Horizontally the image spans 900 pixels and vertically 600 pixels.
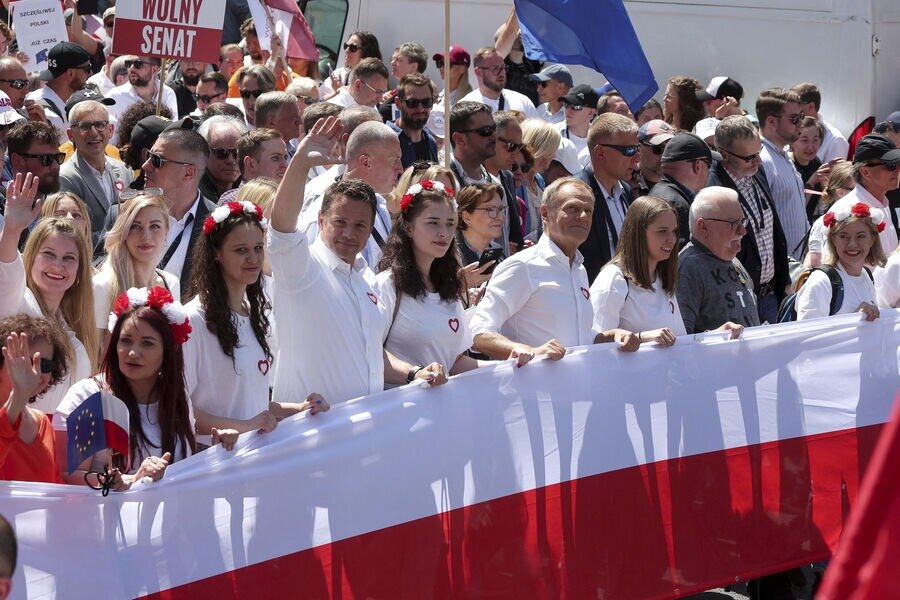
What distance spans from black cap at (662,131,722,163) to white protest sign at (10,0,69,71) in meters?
4.65

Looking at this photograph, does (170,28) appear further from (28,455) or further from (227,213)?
(28,455)

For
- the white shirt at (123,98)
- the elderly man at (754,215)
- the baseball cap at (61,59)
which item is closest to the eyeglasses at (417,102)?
the elderly man at (754,215)

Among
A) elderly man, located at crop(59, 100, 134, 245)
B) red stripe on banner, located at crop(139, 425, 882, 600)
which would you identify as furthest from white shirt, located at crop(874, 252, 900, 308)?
elderly man, located at crop(59, 100, 134, 245)

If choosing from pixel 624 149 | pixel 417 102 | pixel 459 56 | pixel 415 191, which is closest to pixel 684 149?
pixel 624 149

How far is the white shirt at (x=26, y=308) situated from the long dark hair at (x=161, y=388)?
489mm

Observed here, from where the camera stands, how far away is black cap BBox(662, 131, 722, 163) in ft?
25.9

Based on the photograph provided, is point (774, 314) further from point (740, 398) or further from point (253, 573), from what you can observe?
point (253, 573)

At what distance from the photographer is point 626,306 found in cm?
602

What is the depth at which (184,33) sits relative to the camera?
327 inches

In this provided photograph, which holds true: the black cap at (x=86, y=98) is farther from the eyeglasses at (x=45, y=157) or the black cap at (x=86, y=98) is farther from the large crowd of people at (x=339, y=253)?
the eyeglasses at (x=45, y=157)

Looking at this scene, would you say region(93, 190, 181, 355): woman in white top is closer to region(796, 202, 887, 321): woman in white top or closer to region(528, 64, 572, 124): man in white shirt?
region(796, 202, 887, 321): woman in white top

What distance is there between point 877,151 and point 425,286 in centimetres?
464

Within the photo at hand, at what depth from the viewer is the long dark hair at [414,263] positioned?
215 inches

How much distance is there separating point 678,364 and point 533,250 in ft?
2.53
